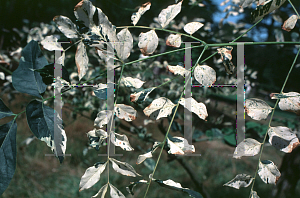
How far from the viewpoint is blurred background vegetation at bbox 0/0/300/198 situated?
3.26 ft

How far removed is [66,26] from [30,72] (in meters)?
0.06

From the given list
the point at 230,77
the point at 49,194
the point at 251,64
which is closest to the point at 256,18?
the point at 230,77

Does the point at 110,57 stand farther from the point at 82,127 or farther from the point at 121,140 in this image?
the point at 82,127

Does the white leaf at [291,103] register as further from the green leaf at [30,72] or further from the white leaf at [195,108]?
the green leaf at [30,72]

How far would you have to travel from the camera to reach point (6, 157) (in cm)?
19

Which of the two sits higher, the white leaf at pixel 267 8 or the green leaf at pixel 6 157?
the white leaf at pixel 267 8

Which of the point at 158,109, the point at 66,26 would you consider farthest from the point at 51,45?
the point at 158,109

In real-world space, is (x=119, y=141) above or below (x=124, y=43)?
below

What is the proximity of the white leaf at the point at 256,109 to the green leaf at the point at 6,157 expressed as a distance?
0.79 feet

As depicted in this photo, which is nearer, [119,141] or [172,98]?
[119,141]

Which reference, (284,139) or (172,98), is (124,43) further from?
(172,98)

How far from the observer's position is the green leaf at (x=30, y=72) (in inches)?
8.0

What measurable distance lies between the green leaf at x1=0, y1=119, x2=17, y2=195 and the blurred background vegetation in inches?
21.3

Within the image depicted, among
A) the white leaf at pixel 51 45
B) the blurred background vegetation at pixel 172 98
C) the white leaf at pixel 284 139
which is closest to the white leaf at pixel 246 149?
the white leaf at pixel 284 139
